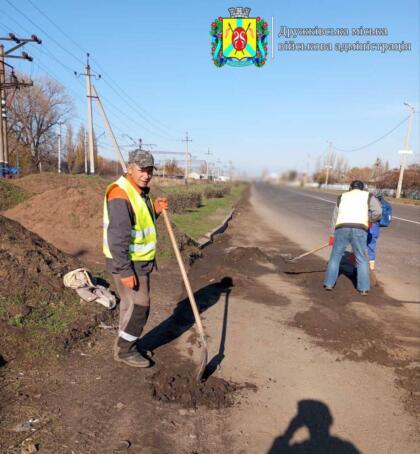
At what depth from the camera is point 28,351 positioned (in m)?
3.28

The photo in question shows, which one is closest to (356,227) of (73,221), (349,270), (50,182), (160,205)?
(349,270)

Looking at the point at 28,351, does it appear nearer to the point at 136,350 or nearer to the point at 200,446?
the point at 136,350

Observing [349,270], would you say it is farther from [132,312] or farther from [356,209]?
[132,312]

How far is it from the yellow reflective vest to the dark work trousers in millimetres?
211

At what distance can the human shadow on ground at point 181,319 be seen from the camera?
3.92m

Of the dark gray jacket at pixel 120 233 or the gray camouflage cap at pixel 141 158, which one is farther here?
the gray camouflage cap at pixel 141 158

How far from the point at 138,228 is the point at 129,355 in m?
1.14

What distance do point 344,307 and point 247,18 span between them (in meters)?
10.0

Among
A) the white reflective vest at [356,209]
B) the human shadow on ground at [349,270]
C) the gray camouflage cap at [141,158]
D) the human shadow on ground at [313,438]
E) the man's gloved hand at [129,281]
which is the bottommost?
the human shadow on ground at [349,270]

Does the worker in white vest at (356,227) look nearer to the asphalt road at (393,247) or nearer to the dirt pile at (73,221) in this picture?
the asphalt road at (393,247)

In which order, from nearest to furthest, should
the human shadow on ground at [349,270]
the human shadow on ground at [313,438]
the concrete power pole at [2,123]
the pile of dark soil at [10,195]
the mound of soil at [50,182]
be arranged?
the human shadow on ground at [313,438] → the human shadow on ground at [349,270] → the pile of dark soil at [10,195] → the mound of soil at [50,182] → the concrete power pole at [2,123]

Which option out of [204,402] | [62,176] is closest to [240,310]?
[204,402]

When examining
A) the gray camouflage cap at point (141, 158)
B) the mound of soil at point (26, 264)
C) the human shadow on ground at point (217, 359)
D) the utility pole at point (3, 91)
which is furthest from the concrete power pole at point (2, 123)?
the gray camouflage cap at point (141, 158)

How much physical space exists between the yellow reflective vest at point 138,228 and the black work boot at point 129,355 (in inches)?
30.0
